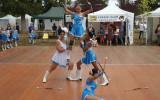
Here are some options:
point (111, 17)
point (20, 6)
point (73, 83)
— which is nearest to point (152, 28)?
point (111, 17)

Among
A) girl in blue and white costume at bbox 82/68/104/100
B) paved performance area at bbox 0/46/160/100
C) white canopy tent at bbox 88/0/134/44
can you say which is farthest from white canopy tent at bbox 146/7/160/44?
girl in blue and white costume at bbox 82/68/104/100

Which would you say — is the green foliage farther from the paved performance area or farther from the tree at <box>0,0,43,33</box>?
the paved performance area

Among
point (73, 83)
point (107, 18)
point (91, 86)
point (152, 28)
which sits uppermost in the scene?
point (107, 18)

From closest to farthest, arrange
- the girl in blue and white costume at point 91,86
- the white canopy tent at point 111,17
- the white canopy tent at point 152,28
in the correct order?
the girl in blue and white costume at point 91,86, the white canopy tent at point 111,17, the white canopy tent at point 152,28

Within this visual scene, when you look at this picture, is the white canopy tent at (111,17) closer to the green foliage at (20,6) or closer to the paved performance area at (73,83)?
the paved performance area at (73,83)

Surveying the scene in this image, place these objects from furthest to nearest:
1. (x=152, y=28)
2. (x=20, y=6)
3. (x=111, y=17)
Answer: (x=20, y=6)
(x=152, y=28)
(x=111, y=17)

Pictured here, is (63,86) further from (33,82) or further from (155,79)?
(155,79)

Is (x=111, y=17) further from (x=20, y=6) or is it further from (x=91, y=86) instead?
(x=20, y=6)

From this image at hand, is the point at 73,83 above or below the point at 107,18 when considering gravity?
below

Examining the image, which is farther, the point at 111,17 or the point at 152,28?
the point at 152,28

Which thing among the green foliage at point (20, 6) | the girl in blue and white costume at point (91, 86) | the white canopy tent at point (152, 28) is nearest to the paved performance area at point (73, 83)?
the girl in blue and white costume at point (91, 86)

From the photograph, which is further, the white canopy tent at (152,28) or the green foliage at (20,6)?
the green foliage at (20,6)

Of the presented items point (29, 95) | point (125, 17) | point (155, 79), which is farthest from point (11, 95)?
point (125, 17)

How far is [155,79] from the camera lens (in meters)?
7.31
